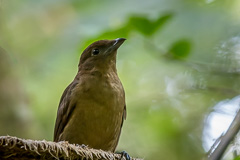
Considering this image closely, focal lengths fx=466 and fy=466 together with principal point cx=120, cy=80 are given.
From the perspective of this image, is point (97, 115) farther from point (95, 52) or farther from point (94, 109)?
point (95, 52)

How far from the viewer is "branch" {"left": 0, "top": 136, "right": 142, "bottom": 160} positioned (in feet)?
10.2

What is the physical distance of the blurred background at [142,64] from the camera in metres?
6.11

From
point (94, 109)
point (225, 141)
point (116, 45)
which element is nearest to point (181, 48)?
point (116, 45)

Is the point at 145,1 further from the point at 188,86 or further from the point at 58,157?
the point at 58,157

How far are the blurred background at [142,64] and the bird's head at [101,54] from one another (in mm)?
127

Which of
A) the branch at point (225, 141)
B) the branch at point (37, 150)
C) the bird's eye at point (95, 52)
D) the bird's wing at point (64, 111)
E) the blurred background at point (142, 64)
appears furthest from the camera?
the blurred background at point (142, 64)

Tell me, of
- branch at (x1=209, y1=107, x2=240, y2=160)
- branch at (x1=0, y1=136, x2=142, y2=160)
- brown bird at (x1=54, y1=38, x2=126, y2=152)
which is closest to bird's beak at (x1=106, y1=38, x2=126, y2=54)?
brown bird at (x1=54, y1=38, x2=126, y2=152)

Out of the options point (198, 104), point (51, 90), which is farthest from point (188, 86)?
point (51, 90)

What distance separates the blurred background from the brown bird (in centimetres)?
48

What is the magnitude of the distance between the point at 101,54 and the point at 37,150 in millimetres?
2354

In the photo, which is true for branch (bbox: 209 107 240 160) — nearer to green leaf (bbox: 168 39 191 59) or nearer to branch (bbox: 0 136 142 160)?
branch (bbox: 0 136 142 160)

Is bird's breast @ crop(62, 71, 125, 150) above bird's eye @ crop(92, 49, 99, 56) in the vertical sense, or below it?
below

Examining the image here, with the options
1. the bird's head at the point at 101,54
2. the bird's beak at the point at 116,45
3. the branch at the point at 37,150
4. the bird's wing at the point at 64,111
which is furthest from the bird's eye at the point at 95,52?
the branch at the point at 37,150

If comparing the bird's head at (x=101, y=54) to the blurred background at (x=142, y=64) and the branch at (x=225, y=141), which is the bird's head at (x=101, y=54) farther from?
the branch at (x=225, y=141)
